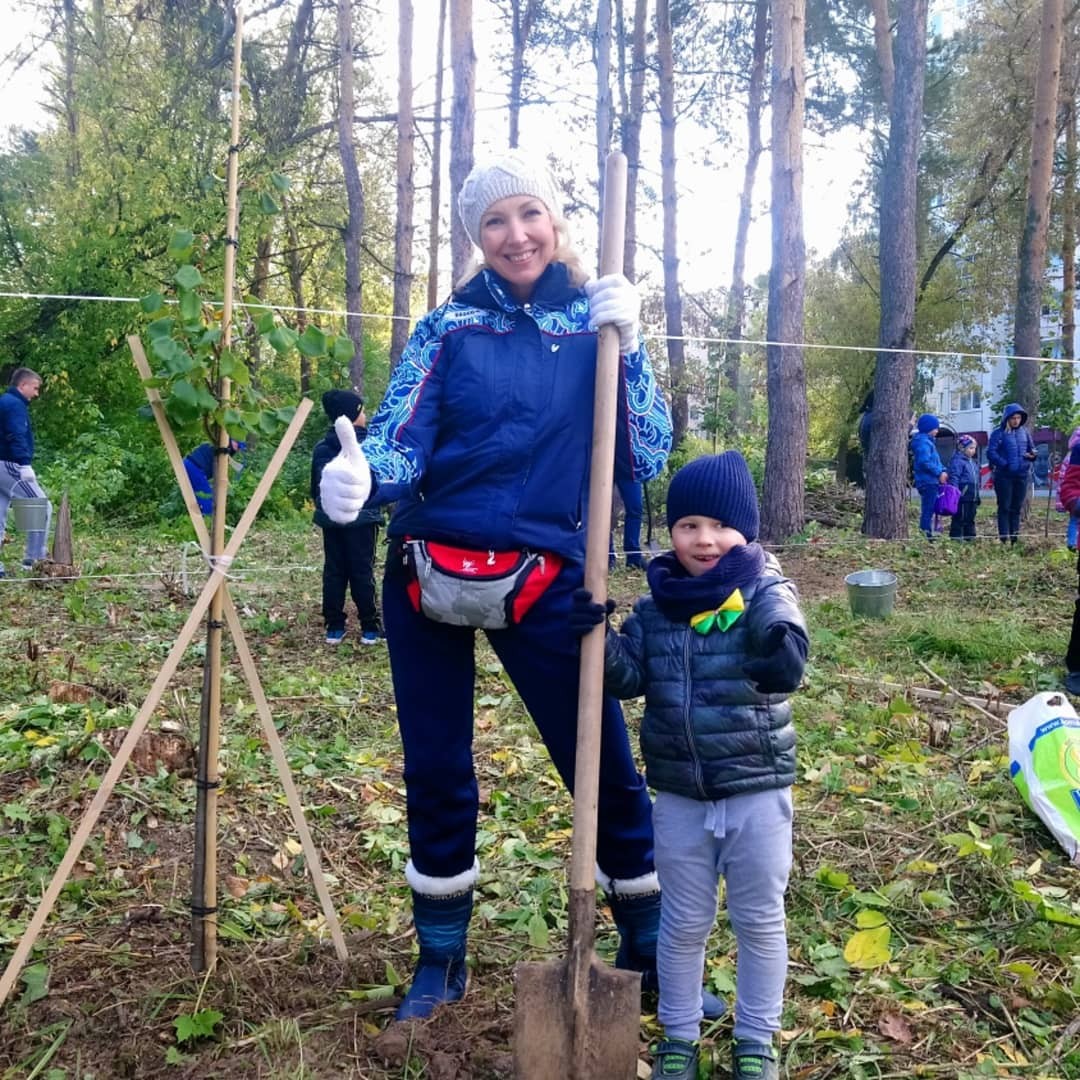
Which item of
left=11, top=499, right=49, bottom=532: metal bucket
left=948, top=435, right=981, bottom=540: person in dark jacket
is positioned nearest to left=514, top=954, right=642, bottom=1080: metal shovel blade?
left=11, top=499, right=49, bottom=532: metal bucket

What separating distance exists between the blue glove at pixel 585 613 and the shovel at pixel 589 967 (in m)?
0.02

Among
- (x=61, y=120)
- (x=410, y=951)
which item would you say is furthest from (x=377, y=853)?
(x=61, y=120)

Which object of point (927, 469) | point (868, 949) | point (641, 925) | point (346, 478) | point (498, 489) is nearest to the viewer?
→ point (346, 478)

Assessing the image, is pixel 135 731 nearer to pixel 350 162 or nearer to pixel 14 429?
pixel 14 429

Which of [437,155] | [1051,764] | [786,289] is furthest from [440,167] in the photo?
[1051,764]

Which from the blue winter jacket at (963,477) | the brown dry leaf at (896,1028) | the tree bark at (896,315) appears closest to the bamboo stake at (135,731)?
the brown dry leaf at (896,1028)

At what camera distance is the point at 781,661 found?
1971 mm

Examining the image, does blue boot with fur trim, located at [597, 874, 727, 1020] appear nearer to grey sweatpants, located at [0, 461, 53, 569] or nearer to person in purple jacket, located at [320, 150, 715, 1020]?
person in purple jacket, located at [320, 150, 715, 1020]

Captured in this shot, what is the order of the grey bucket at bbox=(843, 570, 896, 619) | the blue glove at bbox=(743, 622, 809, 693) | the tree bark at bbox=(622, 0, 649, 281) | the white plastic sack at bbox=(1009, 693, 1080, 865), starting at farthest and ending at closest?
the tree bark at bbox=(622, 0, 649, 281)
the grey bucket at bbox=(843, 570, 896, 619)
the white plastic sack at bbox=(1009, 693, 1080, 865)
the blue glove at bbox=(743, 622, 809, 693)

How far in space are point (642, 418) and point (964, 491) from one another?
10580mm

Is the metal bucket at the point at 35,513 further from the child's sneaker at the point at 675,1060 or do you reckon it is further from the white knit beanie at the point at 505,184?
the child's sneaker at the point at 675,1060

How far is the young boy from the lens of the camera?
2086 mm

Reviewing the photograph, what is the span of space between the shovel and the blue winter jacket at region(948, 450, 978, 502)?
10.6 meters

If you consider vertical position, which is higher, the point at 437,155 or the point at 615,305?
the point at 437,155
